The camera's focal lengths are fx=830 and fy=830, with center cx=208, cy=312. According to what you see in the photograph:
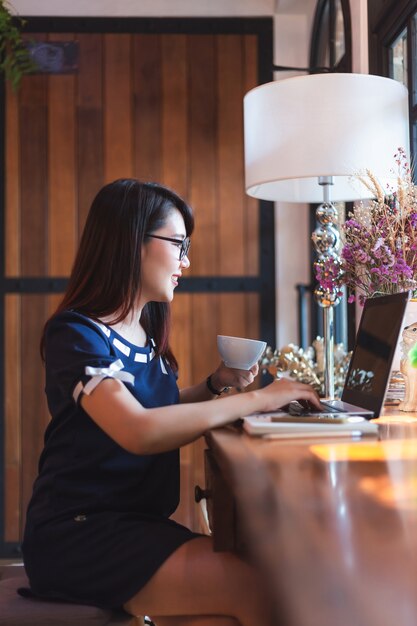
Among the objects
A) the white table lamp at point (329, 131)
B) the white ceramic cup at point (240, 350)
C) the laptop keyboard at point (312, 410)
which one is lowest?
the laptop keyboard at point (312, 410)

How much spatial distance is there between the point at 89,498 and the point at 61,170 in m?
2.77

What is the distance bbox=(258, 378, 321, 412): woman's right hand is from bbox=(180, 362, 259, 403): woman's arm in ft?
1.19

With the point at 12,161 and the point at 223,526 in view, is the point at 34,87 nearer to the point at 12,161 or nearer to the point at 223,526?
the point at 12,161

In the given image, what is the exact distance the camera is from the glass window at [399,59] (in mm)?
2602

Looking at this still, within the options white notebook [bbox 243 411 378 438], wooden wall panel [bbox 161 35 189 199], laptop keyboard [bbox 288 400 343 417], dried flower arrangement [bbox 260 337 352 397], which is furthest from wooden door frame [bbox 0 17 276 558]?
white notebook [bbox 243 411 378 438]

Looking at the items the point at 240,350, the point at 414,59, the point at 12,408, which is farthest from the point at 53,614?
the point at 12,408

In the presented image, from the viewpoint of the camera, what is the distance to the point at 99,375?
1.39m

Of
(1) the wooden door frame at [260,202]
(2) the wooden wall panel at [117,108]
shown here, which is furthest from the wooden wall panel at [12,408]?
(2) the wooden wall panel at [117,108]

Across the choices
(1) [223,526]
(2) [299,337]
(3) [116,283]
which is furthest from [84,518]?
(2) [299,337]

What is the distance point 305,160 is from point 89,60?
2169mm

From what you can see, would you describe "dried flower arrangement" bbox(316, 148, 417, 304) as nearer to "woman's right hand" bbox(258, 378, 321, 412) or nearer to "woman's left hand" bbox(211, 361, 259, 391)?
"woman's left hand" bbox(211, 361, 259, 391)

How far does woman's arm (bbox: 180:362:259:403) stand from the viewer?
1896mm

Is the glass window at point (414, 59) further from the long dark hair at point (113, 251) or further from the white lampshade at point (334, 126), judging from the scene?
the long dark hair at point (113, 251)

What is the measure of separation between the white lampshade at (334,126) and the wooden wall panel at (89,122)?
1868mm
